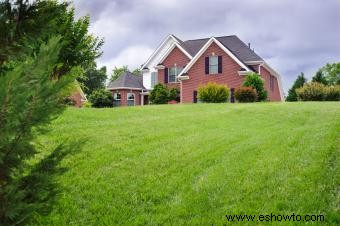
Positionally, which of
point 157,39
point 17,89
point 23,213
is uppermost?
point 157,39

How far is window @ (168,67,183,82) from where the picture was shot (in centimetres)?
3962

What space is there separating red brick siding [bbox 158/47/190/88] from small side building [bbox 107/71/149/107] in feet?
15.0

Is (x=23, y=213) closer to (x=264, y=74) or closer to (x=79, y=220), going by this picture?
(x=79, y=220)

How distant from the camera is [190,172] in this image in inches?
358

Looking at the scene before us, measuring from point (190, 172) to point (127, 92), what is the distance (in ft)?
116

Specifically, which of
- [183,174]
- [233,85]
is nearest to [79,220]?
[183,174]

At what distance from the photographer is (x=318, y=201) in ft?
22.9

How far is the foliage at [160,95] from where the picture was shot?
118 ft

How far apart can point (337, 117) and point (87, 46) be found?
15.8 metres

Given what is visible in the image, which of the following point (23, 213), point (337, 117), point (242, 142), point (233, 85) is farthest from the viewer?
point (233, 85)

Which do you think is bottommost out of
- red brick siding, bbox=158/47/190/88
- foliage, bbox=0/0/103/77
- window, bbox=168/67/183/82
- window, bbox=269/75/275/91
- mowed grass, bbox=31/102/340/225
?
mowed grass, bbox=31/102/340/225

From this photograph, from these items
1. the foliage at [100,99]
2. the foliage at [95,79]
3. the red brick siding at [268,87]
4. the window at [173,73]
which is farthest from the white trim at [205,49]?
the foliage at [95,79]

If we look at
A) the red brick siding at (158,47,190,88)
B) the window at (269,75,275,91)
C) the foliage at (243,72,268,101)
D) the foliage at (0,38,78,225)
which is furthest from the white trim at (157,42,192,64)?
the foliage at (0,38,78,225)

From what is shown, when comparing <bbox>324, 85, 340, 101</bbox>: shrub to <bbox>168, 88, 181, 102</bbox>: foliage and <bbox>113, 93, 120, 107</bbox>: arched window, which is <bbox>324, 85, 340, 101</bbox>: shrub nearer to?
<bbox>168, 88, 181, 102</bbox>: foliage
